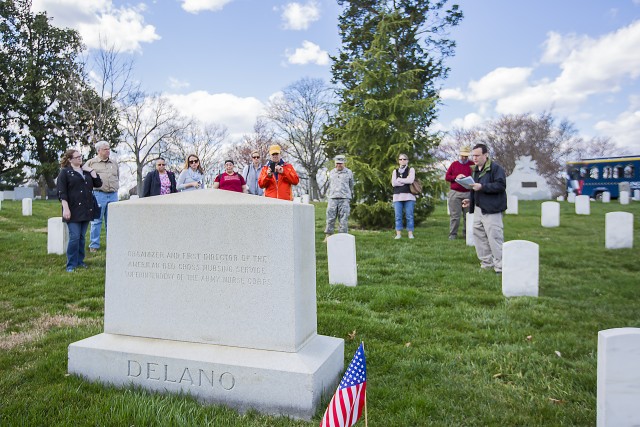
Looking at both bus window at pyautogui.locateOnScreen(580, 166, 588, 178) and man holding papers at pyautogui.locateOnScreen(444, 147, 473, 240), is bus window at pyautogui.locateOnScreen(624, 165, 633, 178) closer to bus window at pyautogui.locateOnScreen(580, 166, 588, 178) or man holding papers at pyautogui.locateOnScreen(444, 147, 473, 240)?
bus window at pyautogui.locateOnScreen(580, 166, 588, 178)

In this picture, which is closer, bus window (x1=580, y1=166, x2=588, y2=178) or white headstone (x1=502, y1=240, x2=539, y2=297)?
white headstone (x1=502, y1=240, x2=539, y2=297)

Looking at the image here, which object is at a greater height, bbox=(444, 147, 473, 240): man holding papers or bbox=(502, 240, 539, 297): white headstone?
bbox=(444, 147, 473, 240): man holding papers

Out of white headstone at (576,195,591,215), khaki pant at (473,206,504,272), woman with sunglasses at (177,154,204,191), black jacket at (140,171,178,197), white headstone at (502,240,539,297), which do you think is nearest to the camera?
white headstone at (502,240,539,297)

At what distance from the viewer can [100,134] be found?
3055 centimetres

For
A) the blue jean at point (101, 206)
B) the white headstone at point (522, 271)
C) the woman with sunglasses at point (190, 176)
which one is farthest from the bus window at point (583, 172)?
the blue jean at point (101, 206)

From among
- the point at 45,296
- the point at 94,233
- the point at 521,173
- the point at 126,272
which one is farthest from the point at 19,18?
the point at 521,173

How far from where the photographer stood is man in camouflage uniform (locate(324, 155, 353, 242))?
10055 mm

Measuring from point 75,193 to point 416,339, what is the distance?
5984mm

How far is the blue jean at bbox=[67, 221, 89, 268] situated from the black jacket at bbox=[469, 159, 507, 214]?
21.7 feet

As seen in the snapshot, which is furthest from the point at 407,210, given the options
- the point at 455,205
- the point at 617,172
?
the point at 617,172

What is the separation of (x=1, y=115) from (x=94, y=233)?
3166 centimetres

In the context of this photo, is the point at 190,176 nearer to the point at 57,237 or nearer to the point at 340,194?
the point at 57,237

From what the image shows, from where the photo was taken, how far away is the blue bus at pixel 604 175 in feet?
107

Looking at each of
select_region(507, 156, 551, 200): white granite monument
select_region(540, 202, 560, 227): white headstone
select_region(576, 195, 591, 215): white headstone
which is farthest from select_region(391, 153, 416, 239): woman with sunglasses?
select_region(507, 156, 551, 200): white granite monument
